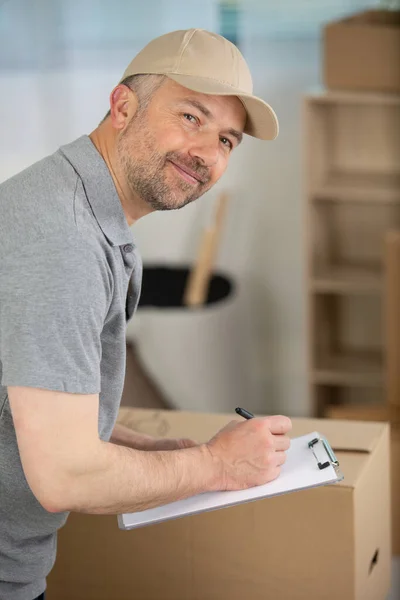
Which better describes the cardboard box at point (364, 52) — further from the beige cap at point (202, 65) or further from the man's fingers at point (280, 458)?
the man's fingers at point (280, 458)

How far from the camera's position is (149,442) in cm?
154

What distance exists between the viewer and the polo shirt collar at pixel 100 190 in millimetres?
1236

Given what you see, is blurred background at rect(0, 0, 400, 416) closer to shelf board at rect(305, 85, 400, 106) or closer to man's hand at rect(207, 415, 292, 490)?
shelf board at rect(305, 85, 400, 106)

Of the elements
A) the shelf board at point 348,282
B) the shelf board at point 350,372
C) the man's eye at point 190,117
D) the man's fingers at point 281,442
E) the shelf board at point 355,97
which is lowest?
the shelf board at point 350,372

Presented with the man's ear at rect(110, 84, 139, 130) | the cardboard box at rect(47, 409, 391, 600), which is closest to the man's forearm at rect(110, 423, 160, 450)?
the cardboard box at rect(47, 409, 391, 600)

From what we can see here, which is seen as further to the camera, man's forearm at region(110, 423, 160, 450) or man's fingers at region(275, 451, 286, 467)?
man's forearm at region(110, 423, 160, 450)

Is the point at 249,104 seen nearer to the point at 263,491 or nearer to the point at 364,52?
the point at 263,491

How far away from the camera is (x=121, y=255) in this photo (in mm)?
1269

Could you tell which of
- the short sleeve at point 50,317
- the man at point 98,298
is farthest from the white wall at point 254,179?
the short sleeve at point 50,317

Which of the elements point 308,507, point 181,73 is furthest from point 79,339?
point 308,507

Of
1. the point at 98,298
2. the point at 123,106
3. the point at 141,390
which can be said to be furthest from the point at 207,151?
the point at 141,390

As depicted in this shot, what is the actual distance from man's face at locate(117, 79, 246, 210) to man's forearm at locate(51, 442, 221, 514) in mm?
353

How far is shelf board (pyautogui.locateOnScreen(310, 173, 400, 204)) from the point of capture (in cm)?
341

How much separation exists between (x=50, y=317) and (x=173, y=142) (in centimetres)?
33
